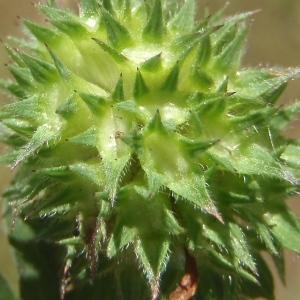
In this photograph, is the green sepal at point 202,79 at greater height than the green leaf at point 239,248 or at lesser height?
greater

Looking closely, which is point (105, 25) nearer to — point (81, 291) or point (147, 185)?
point (147, 185)

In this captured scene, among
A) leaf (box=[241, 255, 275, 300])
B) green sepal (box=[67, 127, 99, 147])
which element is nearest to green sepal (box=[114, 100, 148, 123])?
green sepal (box=[67, 127, 99, 147])

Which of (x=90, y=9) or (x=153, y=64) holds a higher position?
(x=90, y=9)

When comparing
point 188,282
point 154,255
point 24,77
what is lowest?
point 188,282

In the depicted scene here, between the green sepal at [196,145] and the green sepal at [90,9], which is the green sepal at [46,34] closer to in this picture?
the green sepal at [90,9]

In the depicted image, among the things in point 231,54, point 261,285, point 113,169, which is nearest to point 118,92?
point 113,169

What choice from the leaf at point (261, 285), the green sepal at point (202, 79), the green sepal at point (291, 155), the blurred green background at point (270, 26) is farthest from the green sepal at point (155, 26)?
the blurred green background at point (270, 26)

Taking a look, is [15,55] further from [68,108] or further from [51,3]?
[68,108]
